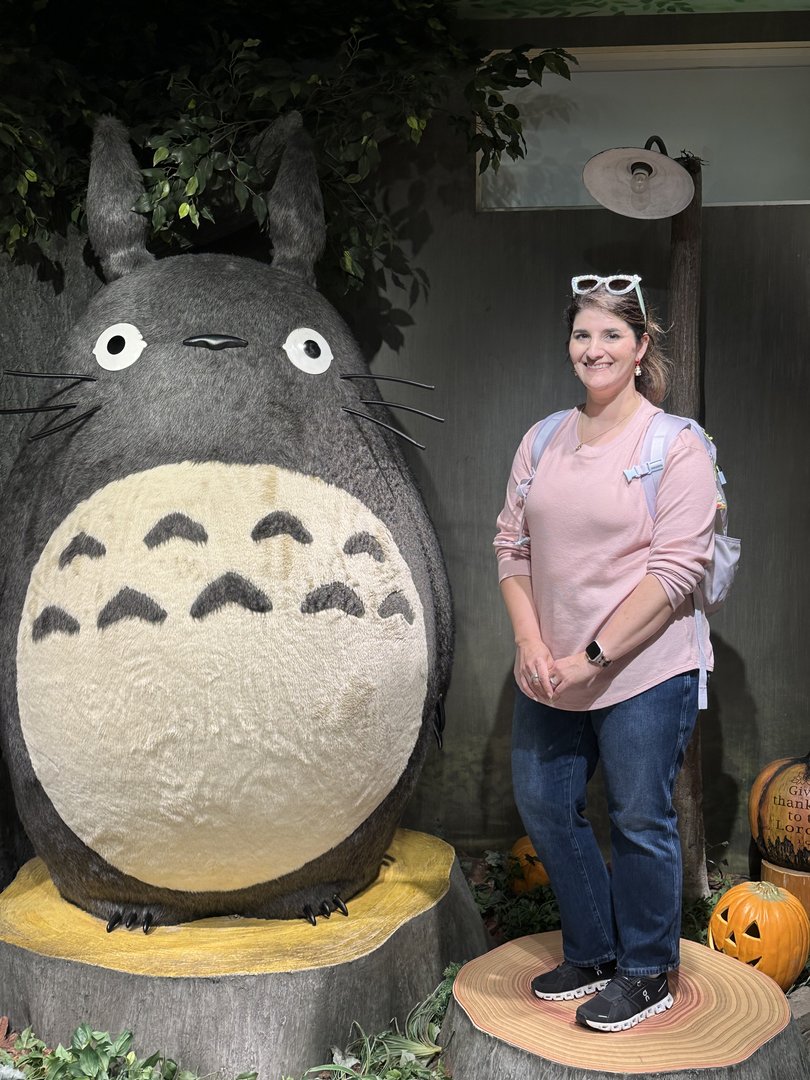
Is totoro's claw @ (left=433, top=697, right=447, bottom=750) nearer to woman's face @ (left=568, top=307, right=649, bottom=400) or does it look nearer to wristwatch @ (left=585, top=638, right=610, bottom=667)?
wristwatch @ (left=585, top=638, right=610, bottom=667)

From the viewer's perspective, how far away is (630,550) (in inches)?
Answer: 82.0

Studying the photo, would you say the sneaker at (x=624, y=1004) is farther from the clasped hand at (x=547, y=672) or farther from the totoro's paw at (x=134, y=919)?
the totoro's paw at (x=134, y=919)

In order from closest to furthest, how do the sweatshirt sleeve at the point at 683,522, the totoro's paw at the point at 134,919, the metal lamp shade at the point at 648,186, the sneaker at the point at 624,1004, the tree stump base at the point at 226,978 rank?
the sweatshirt sleeve at the point at 683,522, the sneaker at the point at 624,1004, the tree stump base at the point at 226,978, the totoro's paw at the point at 134,919, the metal lamp shade at the point at 648,186

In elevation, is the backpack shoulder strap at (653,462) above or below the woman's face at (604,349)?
below

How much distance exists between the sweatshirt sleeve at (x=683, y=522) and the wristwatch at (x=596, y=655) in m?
0.15

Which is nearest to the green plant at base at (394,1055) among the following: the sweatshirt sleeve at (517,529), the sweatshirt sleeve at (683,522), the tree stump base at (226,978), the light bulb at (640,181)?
the tree stump base at (226,978)

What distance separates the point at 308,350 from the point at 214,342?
240 millimetres

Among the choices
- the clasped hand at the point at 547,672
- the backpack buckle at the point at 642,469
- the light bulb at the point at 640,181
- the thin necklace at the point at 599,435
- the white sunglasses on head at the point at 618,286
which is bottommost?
the clasped hand at the point at 547,672

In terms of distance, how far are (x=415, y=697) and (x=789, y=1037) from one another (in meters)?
1.01

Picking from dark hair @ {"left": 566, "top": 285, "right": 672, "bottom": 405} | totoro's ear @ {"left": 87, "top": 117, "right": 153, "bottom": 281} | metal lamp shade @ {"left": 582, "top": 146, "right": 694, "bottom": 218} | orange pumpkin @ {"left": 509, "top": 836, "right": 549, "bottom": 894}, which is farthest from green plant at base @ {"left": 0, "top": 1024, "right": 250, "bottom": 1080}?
metal lamp shade @ {"left": 582, "top": 146, "right": 694, "bottom": 218}

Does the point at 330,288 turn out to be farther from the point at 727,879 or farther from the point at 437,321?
the point at 727,879

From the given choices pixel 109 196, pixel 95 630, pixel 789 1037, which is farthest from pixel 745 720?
pixel 109 196

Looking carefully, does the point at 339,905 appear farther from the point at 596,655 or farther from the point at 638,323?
the point at 638,323

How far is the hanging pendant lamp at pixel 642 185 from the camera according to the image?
2984 mm
